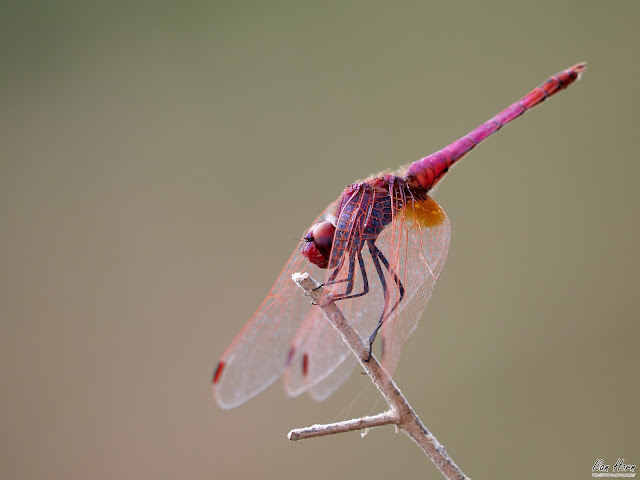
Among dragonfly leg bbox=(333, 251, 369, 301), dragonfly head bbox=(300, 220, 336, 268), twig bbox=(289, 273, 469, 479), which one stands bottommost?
twig bbox=(289, 273, 469, 479)

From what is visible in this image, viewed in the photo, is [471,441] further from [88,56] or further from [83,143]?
[88,56]

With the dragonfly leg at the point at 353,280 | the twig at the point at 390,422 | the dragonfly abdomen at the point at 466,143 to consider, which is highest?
the dragonfly abdomen at the point at 466,143

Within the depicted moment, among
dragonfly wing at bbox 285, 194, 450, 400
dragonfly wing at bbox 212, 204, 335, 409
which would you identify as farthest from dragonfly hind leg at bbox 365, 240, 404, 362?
dragonfly wing at bbox 212, 204, 335, 409

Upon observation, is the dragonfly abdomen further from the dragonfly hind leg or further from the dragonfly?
the dragonfly hind leg

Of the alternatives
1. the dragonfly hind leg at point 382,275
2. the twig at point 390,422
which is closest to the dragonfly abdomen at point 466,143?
the dragonfly hind leg at point 382,275

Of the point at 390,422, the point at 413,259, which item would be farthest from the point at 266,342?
the point at 390,422

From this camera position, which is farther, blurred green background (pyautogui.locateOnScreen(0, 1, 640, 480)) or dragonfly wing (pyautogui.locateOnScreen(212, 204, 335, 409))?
blurred green background (pyautogui.locateOnScreen(0, 1, 640, 480))

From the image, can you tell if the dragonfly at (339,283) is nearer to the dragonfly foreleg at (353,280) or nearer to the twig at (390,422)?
the dragonfly foreleg at (353,280)

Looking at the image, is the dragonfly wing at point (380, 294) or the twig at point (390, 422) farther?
→ the dragonfly wing at point (380, 294)
